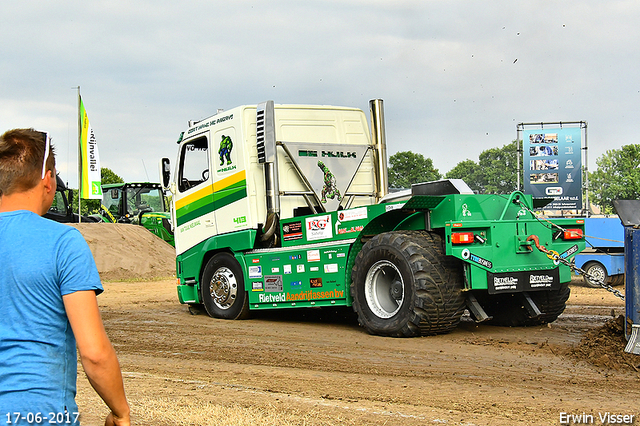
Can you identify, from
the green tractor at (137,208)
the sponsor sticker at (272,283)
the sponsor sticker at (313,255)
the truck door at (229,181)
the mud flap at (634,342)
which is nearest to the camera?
the mud flap at (634,342)

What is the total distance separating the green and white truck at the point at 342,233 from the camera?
24.8ft

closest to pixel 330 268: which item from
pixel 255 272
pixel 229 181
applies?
pixel 255 272

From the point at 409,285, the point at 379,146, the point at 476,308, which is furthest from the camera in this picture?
the point at 379,146

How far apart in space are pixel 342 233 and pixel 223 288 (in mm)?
2869

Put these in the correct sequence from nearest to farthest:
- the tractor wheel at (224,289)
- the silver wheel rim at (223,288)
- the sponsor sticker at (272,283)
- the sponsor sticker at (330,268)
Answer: the sponsor sticker at (330,268)
the sponsor sticker at (272,283)
the tractor wheel at (224,289)
the silver wheel rim at (223,288)

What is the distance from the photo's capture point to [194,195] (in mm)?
11141

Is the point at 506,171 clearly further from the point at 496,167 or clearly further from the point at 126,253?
the point at 126,253

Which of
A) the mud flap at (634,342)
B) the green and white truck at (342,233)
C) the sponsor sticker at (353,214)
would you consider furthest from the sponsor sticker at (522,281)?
the sponsor sticker at (353,214)

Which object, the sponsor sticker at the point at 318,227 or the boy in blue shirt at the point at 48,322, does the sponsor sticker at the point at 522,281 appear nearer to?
A: the sponsor sticker at the point at 318,227

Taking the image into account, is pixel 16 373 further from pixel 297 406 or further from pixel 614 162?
pixel 614 162

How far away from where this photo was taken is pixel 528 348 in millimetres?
7016

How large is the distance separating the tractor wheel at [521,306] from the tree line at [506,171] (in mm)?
34324

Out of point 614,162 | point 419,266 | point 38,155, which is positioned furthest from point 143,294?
point 614,162

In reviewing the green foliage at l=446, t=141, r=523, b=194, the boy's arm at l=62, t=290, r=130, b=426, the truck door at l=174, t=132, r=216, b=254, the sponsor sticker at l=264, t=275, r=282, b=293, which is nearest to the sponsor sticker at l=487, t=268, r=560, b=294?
the sponsor sticker at l=264, t=275, r=282, b=293
